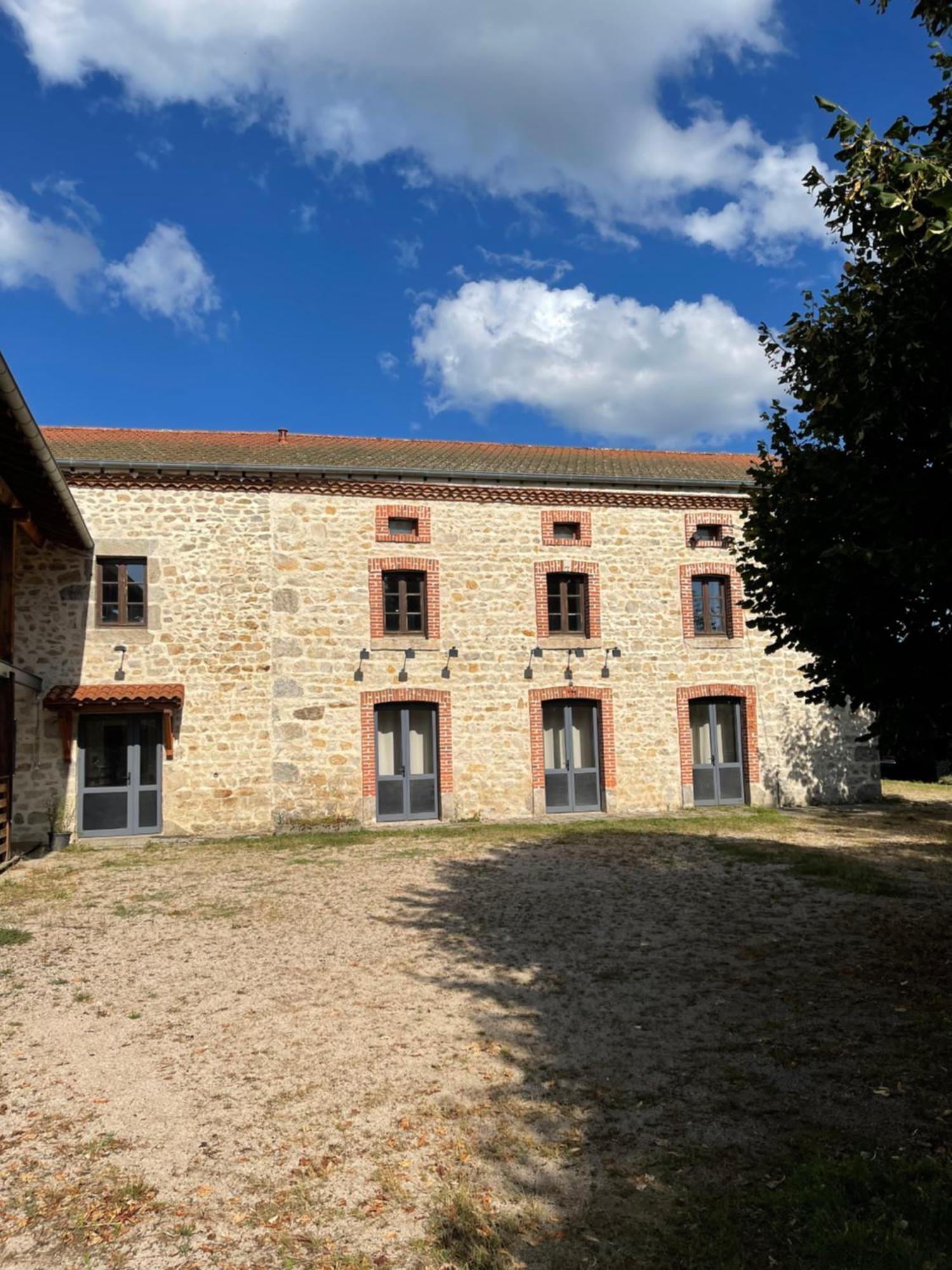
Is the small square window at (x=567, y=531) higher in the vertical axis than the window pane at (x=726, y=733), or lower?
higher

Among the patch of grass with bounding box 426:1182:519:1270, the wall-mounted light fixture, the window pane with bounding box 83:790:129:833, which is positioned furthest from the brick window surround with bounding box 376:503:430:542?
the patch of grass with bounding box 426:1182:519:1270

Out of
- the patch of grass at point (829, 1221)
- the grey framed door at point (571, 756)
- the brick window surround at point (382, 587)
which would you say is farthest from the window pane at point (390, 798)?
the patch of grass at point (829, 1221)

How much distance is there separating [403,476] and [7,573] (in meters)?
6.06

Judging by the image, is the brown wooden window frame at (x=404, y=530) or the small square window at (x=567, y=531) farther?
the small square window at (x=567, y=531)

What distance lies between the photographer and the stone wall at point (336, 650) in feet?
42.1

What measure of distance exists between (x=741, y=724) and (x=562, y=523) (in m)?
4.95

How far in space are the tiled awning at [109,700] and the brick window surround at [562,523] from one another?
258 inches

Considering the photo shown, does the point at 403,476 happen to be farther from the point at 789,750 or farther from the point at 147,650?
the point at 789,750

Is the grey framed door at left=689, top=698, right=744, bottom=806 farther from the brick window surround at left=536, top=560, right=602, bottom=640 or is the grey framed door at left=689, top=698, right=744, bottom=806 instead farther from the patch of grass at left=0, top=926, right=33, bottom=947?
the patch of grass at left=0, top=926, right=33, bottom=947

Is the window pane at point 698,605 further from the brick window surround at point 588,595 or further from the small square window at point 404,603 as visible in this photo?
the small square window at point 404,603

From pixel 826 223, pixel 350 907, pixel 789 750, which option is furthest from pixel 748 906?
pixel 789 750

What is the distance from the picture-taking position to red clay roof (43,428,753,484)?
13625mm

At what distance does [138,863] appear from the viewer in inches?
423

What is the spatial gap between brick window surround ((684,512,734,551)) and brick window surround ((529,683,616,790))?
3.16 metres
